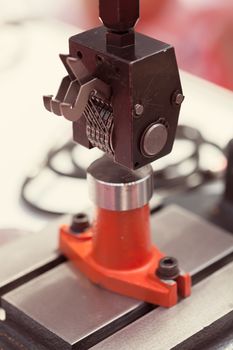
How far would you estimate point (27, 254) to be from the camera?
0.98 meters

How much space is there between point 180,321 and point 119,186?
156 mm

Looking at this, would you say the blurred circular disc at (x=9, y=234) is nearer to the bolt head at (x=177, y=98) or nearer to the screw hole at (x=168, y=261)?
the screw hole at (x=168, y=261)

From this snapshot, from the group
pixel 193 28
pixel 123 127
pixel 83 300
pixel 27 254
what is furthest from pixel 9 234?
pixel 193 28

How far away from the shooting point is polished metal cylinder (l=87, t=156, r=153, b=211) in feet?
2.79

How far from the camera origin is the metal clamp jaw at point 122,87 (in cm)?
76

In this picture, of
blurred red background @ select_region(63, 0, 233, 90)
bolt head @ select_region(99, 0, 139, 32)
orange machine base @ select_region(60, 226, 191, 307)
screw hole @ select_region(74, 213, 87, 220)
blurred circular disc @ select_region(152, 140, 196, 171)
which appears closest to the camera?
bolt head @ select_region(99, 0, 139, 32)

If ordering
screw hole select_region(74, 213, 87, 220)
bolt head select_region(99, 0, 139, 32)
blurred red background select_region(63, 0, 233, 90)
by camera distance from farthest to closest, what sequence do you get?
blurred red background select_region(63, 0, 233, 90) → screw hole select_region(74, 213, 87, 220) → bolt head select_region(99, 0, 139, 32)

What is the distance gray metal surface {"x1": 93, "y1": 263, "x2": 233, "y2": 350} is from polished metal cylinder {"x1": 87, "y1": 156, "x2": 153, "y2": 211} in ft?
0.39

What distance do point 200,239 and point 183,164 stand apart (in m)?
0.25

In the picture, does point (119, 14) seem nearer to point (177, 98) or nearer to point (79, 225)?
point (177, 98)

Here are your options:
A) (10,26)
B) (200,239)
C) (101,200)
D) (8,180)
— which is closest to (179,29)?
(10,26)

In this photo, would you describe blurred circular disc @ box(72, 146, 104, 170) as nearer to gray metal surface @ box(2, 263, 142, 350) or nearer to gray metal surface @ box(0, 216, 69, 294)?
gray metal surface @ box(0, 216, 69, 294)

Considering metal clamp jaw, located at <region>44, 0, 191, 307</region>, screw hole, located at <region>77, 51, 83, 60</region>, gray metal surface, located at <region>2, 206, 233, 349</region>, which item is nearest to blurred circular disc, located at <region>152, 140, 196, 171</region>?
gray metal surface, located at <region>2, 206, 233, 349</region>

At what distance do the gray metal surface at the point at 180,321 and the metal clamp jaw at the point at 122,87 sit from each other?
0.57ft
